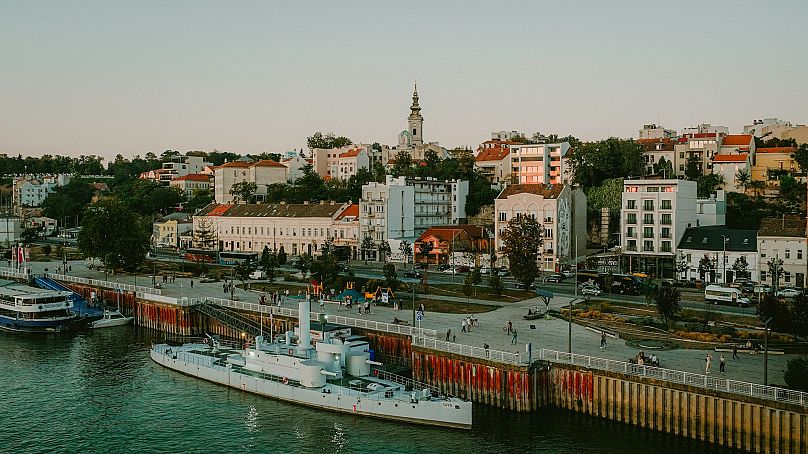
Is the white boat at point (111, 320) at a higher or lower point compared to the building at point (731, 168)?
lower

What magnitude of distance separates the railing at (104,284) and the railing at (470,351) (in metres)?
37.3

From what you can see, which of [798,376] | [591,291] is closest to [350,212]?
[591,291]

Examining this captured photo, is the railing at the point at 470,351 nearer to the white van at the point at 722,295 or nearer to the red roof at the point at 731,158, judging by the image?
the white van at the point at 722,295

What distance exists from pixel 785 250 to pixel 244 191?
4358 inches

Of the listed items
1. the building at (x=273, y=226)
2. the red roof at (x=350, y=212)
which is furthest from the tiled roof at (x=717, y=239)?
the building at (x=273, y=226)

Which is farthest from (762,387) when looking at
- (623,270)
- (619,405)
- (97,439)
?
(623,270)

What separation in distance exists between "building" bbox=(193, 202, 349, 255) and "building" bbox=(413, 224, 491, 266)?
51.8ft

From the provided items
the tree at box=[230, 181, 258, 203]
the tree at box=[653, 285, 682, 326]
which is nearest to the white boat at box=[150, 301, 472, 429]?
the tree at box=[653, 285, 682, 326]

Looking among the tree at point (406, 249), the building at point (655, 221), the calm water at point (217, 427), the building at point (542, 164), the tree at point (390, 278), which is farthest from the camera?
the building at point (542, 164)

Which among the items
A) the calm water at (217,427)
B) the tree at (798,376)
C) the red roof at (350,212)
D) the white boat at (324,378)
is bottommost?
the calm water at (217,427)

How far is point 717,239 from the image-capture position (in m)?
85.2

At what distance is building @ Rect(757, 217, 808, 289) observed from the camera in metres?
77.2

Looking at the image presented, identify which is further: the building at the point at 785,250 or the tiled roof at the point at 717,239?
the tiled roof at the point at 717,239

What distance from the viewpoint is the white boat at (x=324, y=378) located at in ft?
138
